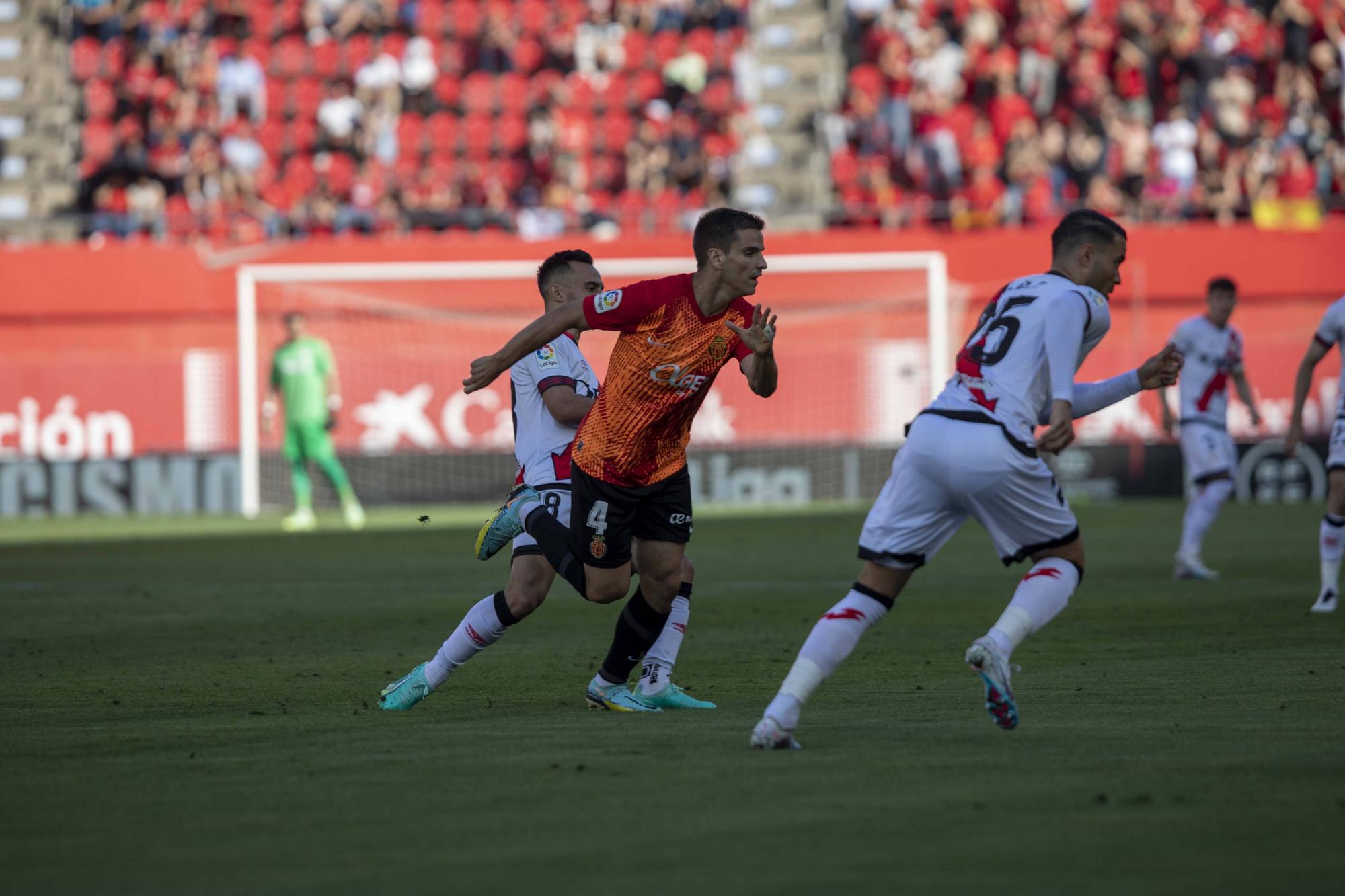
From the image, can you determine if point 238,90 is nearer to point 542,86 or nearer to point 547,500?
point 542,86

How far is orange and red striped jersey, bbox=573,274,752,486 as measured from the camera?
6.88 metres

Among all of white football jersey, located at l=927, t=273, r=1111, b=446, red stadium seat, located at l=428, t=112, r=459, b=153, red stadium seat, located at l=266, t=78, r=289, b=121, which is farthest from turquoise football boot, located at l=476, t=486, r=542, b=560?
red stadium seat, located at l=266, t=78, r=289, b=121

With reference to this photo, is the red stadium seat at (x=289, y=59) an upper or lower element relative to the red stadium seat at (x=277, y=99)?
upper

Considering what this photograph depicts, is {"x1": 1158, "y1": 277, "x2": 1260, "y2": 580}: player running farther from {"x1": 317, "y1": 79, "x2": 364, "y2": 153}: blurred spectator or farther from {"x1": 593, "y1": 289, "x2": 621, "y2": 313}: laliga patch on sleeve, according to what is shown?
{"x1": 317, "y1": 79, "x2": 364, "y2": 153}: blurred spectator

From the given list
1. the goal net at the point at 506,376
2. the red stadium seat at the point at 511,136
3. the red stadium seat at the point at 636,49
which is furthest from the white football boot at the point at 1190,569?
the red stadium seat at the point at 636,49

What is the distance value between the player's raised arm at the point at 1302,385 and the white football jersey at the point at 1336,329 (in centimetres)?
3

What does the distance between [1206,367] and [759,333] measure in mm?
9226

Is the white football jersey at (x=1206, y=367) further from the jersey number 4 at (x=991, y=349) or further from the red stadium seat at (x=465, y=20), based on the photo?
the red stadium seat at (x=465, y=20)

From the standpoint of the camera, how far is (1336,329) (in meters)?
11.5

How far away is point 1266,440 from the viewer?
78.9 ft

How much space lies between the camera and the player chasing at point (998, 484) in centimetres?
608

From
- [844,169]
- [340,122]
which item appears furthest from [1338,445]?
[340,122]

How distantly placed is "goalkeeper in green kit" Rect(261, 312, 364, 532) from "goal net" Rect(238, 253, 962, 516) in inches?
117

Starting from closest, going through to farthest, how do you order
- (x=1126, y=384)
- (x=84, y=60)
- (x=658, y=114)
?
(x=1126, y=384) < (x=658, y=114) < (x=84, y=60)
